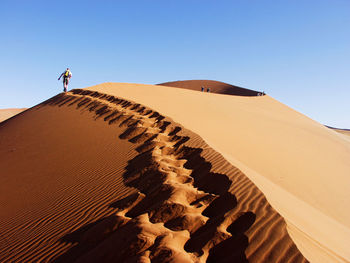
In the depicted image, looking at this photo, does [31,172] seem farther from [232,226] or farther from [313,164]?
[313,164]

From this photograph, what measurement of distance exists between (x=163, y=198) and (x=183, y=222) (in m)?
0.71

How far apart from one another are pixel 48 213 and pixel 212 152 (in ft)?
12.4

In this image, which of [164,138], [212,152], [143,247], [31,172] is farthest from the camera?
[164,138]

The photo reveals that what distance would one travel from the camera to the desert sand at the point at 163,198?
3.22 metres

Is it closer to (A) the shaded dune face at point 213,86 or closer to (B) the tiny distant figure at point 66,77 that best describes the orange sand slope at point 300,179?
(B) the tiny distant figure at point 66,77

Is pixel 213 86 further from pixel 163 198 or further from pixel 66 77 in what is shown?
pixel 163 198

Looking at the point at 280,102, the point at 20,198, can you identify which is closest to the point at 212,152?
the point at 20,198

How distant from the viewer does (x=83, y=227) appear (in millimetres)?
4094

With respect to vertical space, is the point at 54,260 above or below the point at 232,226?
below

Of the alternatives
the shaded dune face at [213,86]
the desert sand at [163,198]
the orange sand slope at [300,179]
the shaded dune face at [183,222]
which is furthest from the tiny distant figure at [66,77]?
the shaded dune face at [213,86]

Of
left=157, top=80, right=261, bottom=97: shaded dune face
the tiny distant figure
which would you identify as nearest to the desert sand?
the tiny distant figure

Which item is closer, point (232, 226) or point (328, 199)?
point (232, 226)

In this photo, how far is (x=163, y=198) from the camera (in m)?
4.28

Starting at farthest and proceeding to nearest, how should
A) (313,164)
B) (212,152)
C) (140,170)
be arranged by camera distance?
(313,164), (212,152), (140,170)
